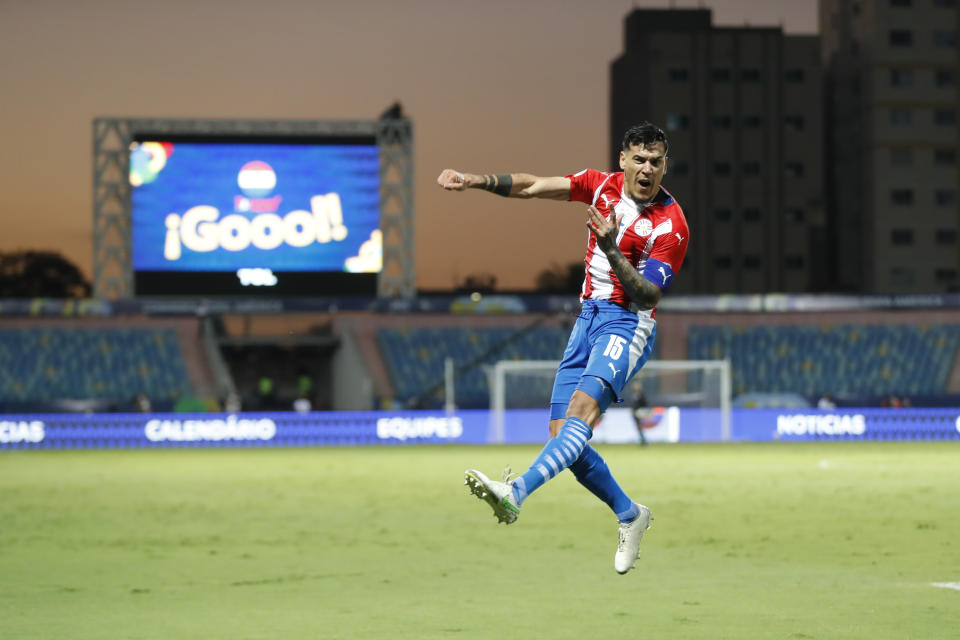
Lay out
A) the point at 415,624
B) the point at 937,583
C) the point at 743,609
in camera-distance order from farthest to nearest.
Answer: the point at 937,583 < the point at 743,609 < the point at 415,624

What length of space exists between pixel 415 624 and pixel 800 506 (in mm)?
10664

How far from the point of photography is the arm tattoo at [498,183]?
8.35 metres

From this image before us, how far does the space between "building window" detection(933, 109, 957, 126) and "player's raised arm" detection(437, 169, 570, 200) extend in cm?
9286

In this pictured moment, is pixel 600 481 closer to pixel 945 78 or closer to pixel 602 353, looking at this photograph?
pixel 602 353

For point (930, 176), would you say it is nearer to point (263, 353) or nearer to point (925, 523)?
point (263, 353)

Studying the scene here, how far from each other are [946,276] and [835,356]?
43.2m

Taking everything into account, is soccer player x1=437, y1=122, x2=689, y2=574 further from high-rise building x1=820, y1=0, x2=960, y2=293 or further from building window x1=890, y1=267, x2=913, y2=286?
building window x1=890, y1=267, x2=913, y2=286

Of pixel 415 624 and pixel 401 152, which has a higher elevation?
pixel 401 152

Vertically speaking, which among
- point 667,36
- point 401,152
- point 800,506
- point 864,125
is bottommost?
point 800,506

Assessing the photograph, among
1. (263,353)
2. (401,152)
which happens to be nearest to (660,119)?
(263,353)

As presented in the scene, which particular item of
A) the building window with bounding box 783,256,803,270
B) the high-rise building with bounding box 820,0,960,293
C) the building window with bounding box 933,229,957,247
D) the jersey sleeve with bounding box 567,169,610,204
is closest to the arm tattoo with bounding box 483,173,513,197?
the jersey sleeve with bounding box 567,169,610,204

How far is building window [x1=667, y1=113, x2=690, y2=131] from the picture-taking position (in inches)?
3653

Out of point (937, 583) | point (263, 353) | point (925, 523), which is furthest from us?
point (263, 353)

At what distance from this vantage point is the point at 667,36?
91.7m
